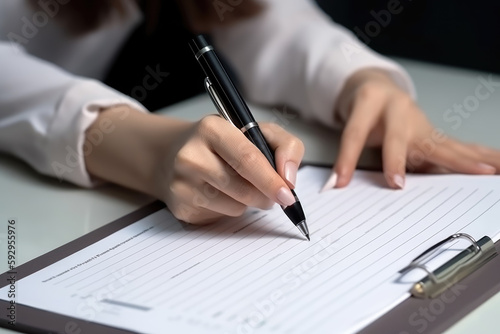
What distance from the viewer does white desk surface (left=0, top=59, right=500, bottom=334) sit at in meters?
0.64

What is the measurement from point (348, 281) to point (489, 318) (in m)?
0.09

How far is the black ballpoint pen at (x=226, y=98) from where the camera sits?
0.61 metres

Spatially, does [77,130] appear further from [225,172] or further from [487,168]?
[487,168]

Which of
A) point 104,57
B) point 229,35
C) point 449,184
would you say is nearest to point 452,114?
point 449,184

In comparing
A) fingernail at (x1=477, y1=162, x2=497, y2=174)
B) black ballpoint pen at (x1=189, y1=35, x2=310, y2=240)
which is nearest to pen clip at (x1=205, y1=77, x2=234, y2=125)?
black ballpoint pen at (x1=189, y1=35, x2=310, y2=240)

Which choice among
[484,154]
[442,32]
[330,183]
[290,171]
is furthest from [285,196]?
[442,32]

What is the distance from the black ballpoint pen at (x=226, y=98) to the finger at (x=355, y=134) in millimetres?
123

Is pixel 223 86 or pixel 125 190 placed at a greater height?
pixel 223 86

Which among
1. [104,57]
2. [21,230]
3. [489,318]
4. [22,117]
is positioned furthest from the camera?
[104,57]

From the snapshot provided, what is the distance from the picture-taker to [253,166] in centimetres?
58

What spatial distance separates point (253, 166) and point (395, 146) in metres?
0.21

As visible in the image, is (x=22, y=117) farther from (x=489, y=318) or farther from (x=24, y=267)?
(x=489, y=318)

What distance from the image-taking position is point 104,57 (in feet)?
3.49

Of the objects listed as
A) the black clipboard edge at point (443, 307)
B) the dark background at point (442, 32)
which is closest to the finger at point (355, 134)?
the black clipboard edge at point (443, 307)
